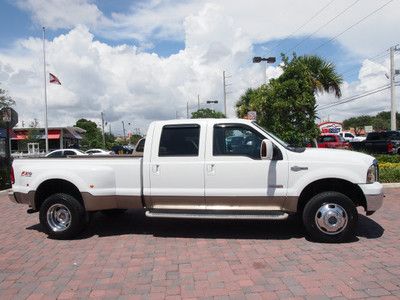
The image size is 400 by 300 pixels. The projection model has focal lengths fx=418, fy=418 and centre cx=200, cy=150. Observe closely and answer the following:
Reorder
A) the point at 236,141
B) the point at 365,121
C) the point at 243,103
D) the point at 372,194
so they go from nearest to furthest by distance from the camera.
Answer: the point at 372,194
the point at 236,141
the point at 243,103
the point at 365,121

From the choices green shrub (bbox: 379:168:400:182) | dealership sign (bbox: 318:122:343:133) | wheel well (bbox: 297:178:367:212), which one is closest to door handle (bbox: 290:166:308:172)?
wheel well (bbox: 297:178:367:212)

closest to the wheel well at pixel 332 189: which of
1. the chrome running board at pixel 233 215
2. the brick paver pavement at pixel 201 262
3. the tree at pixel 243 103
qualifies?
the chrome running board at pixel 233 215

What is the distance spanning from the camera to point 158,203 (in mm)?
6637

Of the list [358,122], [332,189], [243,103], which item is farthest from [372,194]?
[358,122]

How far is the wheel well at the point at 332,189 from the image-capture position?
20.6 feet

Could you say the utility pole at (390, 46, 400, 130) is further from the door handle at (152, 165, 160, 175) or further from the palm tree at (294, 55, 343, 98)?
the door handle at (152, 165, 160, 175)

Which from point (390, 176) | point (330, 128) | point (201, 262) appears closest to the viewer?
point (201, 262)

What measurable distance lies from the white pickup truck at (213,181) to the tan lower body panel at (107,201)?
0.02 meters

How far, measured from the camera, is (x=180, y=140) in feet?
21.8

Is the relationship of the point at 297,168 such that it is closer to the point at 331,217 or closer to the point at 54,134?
the point at 331,217

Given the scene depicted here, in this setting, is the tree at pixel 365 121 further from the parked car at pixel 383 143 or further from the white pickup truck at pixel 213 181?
the white pickup truck at pixel 213 181

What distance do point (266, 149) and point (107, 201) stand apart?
2681 millimetres

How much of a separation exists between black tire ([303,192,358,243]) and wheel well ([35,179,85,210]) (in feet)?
12.2

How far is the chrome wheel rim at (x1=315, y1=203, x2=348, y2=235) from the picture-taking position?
6105 millimetres
